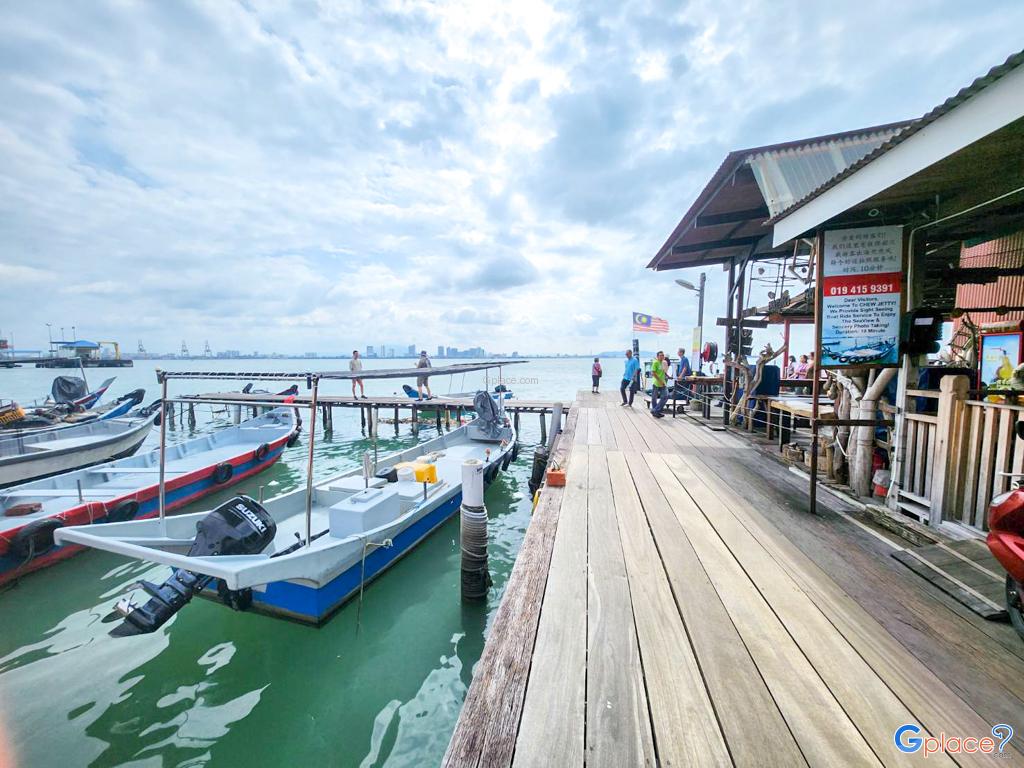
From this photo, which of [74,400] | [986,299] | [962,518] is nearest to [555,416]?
[962,518]

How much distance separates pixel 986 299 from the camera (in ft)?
36.0

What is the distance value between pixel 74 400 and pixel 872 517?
1058 inches

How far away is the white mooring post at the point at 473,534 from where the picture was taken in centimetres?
531

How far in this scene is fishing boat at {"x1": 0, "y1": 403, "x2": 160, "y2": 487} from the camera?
10094mm

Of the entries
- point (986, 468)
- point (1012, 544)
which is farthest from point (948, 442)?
point (1012, 544)

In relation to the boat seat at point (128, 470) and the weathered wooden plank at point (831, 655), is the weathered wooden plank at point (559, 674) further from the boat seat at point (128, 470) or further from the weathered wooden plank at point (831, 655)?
the boat seat at point (128, 470)

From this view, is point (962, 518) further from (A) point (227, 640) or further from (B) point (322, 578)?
(A) point (227, 640)

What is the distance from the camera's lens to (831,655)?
7.17 ft

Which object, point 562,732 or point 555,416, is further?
point 555,416

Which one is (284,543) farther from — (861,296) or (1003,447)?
(1003,447)

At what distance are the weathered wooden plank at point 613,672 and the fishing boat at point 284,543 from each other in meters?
2.55

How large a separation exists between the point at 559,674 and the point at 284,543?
5.62 metres

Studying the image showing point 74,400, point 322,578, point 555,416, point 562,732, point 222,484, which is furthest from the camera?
point 74,400

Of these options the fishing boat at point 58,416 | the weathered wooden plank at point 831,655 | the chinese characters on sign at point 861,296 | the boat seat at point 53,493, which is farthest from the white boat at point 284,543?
the fishing boat at point 58,416
